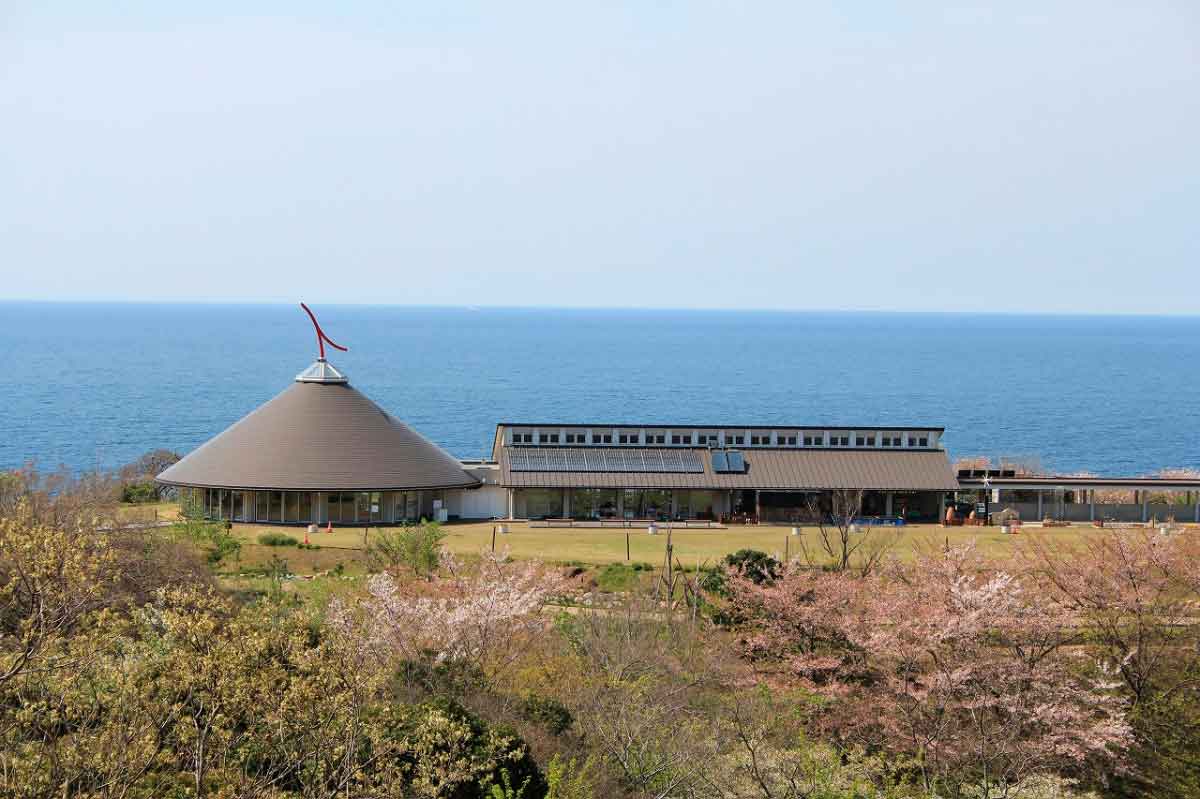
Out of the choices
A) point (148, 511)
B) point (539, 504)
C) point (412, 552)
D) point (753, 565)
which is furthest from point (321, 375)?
point (753, 565)

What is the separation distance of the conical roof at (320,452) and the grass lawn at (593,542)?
7.02ft

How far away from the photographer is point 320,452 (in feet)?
193

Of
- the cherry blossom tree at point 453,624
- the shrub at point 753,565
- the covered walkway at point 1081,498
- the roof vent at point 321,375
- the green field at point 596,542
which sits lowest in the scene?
the green field at point 596,542

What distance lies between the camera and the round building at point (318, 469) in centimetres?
5766

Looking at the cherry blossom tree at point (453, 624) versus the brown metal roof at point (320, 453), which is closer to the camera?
the cherry blossom tree at point (453, 624)

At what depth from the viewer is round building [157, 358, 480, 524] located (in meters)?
57.7

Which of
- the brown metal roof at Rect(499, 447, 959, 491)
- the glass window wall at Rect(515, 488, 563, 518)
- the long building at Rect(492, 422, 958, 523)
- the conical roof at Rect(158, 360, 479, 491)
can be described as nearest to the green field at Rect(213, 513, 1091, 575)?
the glass window wall at Rect(515, 488, 563, 518)

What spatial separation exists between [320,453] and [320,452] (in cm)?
8

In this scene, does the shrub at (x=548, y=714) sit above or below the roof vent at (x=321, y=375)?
below

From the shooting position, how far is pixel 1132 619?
31719mm

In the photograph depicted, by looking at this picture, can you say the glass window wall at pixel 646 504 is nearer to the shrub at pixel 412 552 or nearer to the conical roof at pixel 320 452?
the conical roof at pixel 320 452

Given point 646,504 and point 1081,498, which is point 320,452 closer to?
point 646,504

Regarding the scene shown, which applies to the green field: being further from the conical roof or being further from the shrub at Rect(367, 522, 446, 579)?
the conical roof

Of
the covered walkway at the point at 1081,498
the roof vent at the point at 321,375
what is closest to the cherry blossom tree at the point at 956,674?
the covered walkway at the point at 1081,498
